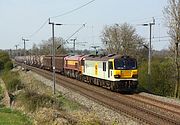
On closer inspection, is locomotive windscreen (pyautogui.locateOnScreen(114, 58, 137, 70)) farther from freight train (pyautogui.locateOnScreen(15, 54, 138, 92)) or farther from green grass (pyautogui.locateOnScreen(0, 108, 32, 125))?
green grass (pyautogui.locateOnScreen(0, 108, 32, 125))

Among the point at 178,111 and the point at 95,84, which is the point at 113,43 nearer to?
the point at 95,84

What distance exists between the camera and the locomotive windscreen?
2970 cm

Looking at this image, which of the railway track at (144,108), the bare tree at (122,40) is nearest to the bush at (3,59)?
the bare tree at (122,40)

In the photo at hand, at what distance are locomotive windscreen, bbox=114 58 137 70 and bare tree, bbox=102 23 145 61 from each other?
112 ft

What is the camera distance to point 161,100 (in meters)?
24.5

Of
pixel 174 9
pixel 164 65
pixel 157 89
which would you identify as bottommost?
pixel 157 89

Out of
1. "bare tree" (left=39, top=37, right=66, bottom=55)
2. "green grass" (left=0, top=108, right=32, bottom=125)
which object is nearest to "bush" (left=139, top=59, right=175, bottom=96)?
"green grass" (left=0, top=108, right=32, bottom=125)

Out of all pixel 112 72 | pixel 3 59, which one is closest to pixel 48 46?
pixel 3 59

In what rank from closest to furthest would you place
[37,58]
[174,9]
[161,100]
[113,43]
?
[161,100]
[174,9]
[113,43]
[37,58]

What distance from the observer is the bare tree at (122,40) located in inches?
2621

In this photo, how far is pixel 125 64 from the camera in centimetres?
2992

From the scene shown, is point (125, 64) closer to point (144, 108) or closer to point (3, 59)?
point (144, 108)

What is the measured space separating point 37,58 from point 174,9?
57.3 m

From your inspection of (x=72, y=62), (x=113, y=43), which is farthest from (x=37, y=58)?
(x=72, y=62)
